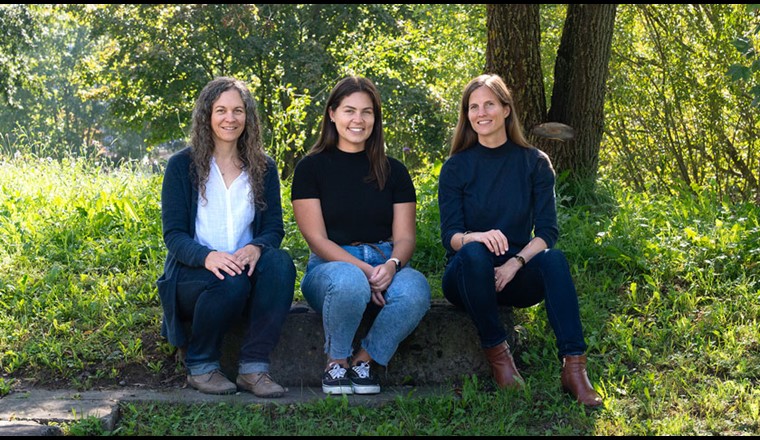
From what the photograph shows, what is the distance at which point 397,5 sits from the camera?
1970 cm

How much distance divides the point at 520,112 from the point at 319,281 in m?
2.95

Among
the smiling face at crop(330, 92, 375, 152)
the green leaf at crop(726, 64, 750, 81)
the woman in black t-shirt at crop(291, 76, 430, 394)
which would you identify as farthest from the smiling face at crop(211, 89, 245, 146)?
the green leaf at crop(726, 64, 750, 81)

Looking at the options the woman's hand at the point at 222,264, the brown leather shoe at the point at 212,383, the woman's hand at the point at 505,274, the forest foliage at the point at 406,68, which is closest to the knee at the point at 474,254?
the woman's hand at the point at 505,274

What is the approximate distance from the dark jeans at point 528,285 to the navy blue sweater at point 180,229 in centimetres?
93

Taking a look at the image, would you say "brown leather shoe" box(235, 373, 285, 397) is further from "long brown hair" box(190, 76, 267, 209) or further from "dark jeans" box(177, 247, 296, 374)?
"long brown hair" box(190, 76, 267, 209)

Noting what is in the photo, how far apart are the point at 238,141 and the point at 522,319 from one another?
1.83 meters

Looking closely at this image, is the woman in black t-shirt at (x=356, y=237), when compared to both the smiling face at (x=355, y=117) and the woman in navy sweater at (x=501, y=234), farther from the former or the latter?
the woman in navy sweater at (x=501, y=234)

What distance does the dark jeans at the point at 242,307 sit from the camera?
3918 millimetres

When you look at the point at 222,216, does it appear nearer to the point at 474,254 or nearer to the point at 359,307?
the point at 359,307

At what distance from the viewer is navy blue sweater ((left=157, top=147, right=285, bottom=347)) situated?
399cm

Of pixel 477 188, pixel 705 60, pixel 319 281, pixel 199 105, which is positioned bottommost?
pixel 319 281

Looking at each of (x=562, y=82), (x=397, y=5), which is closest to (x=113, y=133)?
(x=397, y=5)

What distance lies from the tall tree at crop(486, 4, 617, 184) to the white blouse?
2.79 metres

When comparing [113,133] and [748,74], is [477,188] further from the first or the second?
[113,133]
